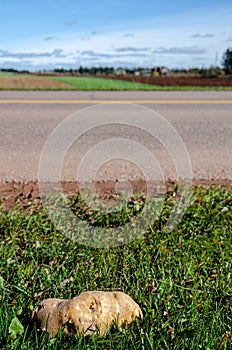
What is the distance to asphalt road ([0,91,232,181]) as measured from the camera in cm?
493

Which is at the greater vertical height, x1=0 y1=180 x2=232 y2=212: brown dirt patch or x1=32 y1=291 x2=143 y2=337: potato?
x1=0 y1=180 x2=232 y2=212: brown dirt patch

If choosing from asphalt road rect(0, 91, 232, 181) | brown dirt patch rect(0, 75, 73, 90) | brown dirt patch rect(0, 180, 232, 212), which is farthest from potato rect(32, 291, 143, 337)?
brown dirt patch rect(0, 75, 73, 90)

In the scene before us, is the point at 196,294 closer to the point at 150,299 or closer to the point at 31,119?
the point at 150,299

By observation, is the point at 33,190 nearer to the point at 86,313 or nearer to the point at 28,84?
the point at 86,313

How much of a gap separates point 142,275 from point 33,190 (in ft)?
5.74

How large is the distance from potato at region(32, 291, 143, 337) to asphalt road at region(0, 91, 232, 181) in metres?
2.40

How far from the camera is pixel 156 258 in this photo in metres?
3.13

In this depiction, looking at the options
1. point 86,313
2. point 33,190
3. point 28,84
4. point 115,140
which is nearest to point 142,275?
point 86,313

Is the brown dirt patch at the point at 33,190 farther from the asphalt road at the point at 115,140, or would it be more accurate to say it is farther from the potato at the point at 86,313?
the potato at the point at 86,313

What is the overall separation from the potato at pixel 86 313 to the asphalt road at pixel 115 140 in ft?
7.89

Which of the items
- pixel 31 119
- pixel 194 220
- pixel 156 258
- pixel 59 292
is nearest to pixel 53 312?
pixel 59 292

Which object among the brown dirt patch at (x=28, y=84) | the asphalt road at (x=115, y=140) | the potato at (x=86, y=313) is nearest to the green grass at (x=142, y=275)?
the potato at (x=86, y=313)

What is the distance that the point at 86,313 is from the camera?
2234mm

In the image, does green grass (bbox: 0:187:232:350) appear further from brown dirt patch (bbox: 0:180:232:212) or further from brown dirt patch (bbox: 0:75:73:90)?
brown dirt patch (bbox: 0:75:73:90)
